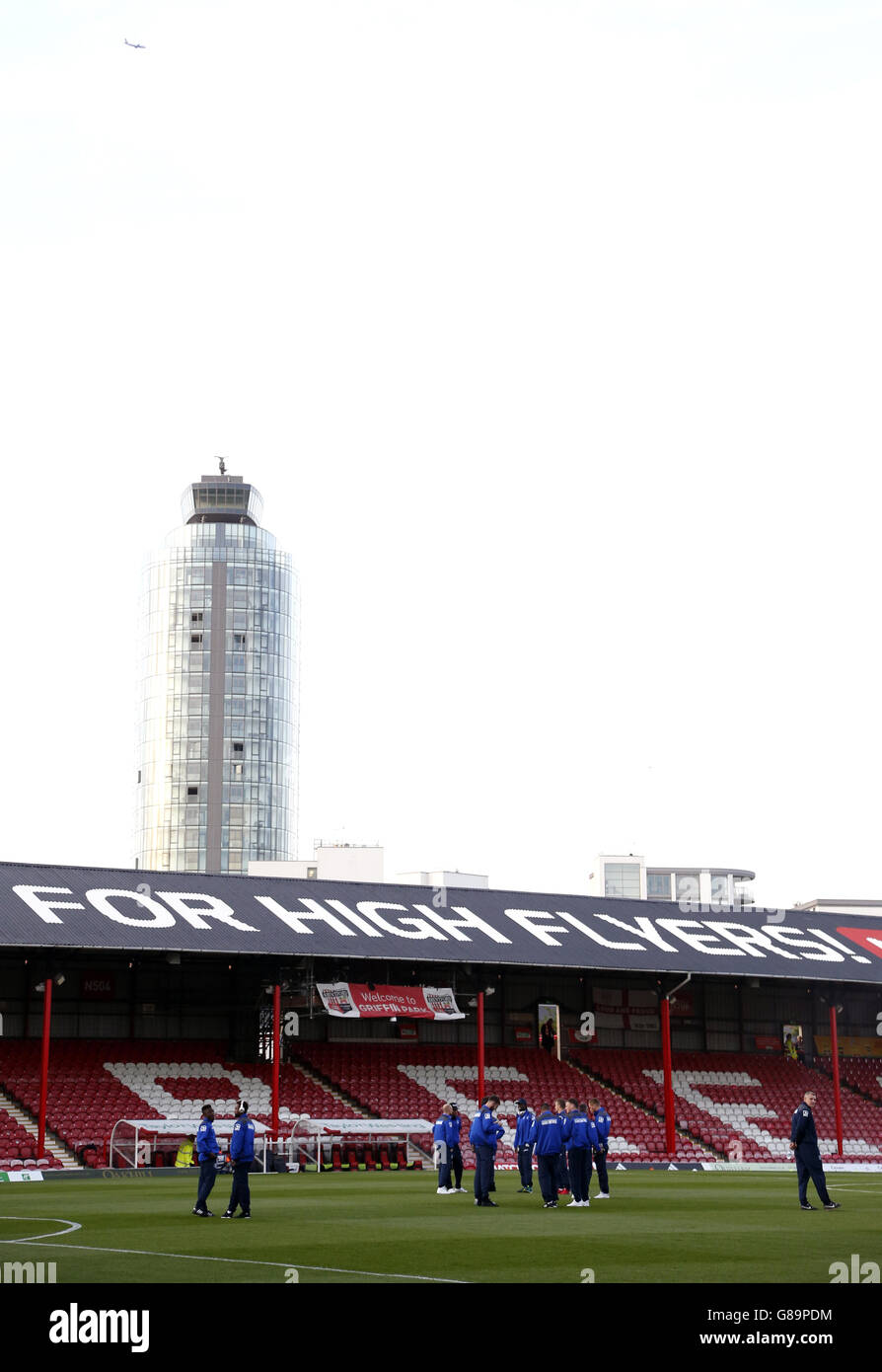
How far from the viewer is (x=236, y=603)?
516ft

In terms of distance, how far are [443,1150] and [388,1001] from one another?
2191 cm

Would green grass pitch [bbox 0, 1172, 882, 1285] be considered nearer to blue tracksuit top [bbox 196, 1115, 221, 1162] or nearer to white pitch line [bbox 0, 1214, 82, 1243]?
white pitch line [bbox 0, 1214, 82, 1243]

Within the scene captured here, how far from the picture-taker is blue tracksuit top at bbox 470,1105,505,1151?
85.3 ft

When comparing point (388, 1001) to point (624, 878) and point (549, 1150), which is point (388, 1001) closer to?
point (549, 1150)

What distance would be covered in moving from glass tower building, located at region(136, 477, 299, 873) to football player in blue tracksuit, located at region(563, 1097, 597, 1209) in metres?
130

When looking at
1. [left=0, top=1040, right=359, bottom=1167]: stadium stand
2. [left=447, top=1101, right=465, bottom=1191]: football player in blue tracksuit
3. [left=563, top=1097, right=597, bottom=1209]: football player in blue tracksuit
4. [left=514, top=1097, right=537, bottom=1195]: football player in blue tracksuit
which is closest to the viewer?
[left=563, top=1097, right=597, bottom=1209]: football player in blue tracksuit

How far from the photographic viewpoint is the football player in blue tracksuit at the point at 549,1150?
966 inches

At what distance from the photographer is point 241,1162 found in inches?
907

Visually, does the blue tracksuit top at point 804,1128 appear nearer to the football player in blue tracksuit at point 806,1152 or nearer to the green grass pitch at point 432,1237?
the football player in blue tracksuit at point 806,1152

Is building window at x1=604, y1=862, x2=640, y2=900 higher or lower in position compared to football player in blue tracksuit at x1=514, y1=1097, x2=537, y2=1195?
higher

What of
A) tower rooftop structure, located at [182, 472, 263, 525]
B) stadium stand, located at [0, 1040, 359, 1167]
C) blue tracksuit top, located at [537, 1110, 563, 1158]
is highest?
tower rooftop structure, located at [182, 472, 263, 525]

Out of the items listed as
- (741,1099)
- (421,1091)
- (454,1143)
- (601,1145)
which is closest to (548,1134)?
(601,1145)

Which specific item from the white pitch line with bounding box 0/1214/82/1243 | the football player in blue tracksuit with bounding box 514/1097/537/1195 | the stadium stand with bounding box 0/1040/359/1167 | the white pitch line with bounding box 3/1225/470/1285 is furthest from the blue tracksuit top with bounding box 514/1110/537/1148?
the stadium stand with bounding box 0/1040/359/1167
